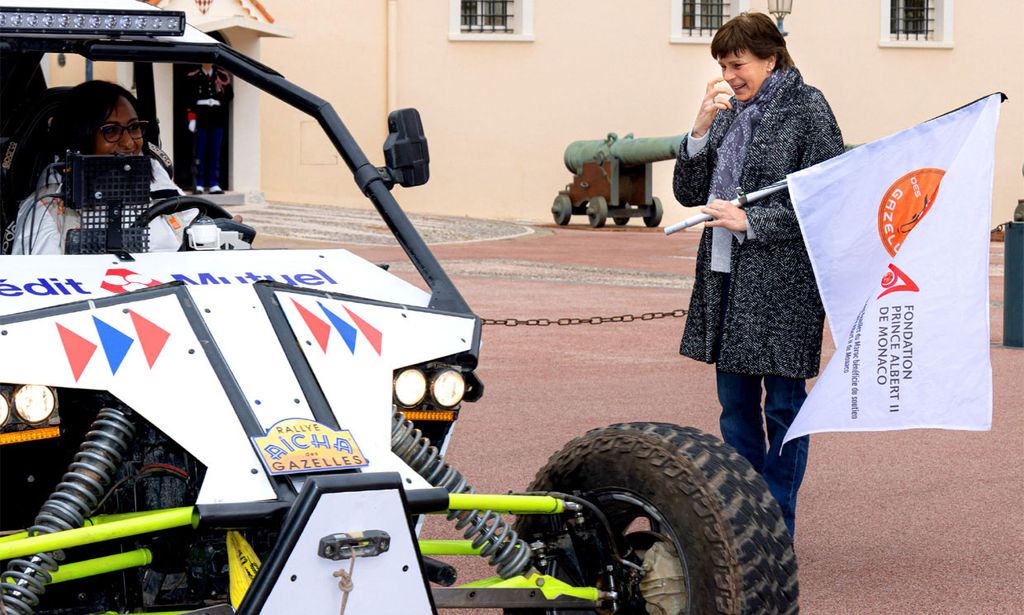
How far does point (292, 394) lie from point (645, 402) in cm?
563

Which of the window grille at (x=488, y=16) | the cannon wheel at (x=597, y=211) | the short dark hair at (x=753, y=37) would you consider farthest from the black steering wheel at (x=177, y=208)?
the window grille at (x=488, y=16)

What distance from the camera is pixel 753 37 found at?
4961 mm

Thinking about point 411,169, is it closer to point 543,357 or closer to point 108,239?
point 108,239

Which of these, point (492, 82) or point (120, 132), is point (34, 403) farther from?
point (492, 82)

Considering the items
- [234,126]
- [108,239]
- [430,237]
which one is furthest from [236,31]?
[108,239]

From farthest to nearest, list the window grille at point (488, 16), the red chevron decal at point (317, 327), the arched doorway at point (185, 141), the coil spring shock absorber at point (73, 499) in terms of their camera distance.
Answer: the window grille at point (488, 16) → the arched doorway at point (185, 141) → the red chevron decal at point (317, 327) → the coil spring shock absorber at point (73, 499)

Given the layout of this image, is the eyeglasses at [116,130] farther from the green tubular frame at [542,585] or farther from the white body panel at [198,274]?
the green tubular frame at [542,585]

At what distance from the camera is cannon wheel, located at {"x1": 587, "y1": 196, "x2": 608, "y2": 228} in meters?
26.2

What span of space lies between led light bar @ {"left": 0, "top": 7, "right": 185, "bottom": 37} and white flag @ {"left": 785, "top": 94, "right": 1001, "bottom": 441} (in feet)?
6.38

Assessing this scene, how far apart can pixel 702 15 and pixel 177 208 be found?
26832 millimetres

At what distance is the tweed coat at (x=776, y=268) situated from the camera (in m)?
4.93

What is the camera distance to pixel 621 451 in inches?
148

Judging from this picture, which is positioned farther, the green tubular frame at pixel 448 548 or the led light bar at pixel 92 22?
the led light bar at pixel 92 22

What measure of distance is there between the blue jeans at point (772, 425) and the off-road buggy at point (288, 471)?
1303mm
